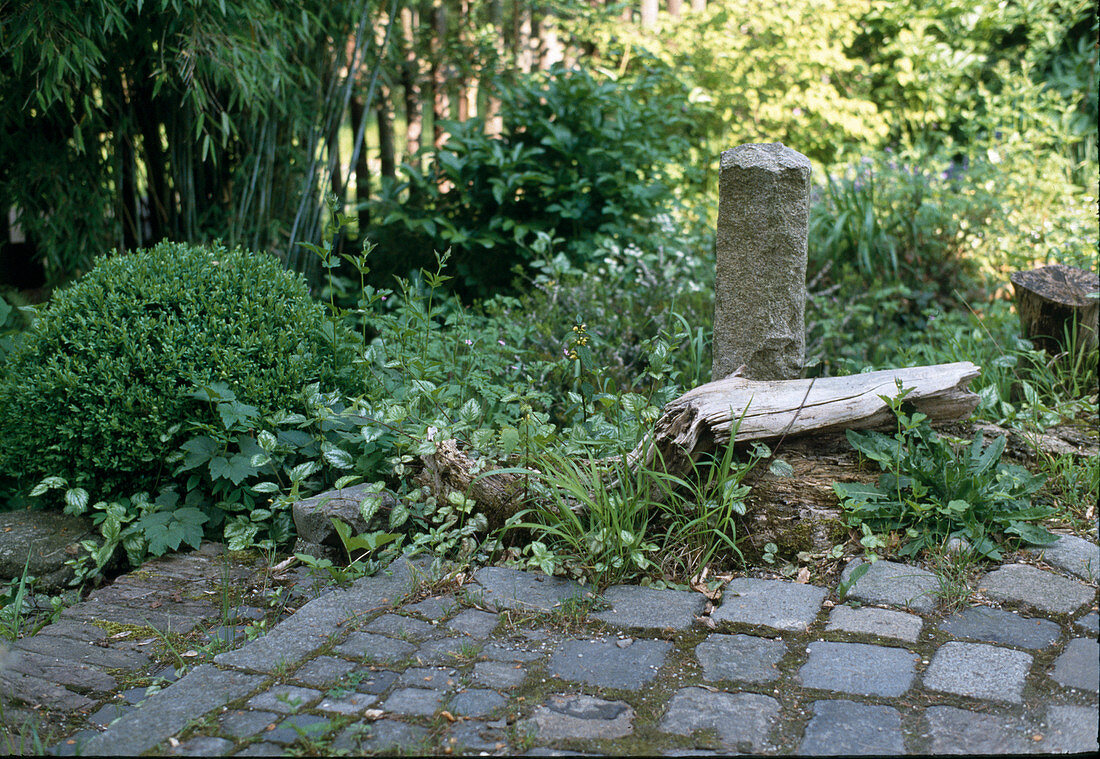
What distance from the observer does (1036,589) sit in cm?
221

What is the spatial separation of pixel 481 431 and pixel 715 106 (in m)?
5.60

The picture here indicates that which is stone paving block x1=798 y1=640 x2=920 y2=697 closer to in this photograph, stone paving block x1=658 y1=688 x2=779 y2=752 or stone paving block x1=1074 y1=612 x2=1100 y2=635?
stone paving block x1=658 y1=688 x2=779 y2=752

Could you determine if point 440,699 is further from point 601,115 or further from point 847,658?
point 601,115

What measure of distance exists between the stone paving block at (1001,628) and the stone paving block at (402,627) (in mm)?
1235

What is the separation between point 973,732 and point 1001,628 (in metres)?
0.50

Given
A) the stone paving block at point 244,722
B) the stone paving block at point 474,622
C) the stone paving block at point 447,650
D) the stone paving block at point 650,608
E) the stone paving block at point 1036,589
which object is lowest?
the stone paving block at point 1036,589

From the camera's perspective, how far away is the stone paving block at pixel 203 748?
1.56 metres

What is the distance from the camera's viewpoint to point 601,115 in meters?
4.96

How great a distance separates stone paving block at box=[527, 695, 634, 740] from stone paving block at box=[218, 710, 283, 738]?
0.51 metres

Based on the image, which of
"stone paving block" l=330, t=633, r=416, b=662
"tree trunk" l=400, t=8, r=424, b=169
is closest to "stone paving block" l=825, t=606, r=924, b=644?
"stone paving block" l=330, t=633, r=416, b=662

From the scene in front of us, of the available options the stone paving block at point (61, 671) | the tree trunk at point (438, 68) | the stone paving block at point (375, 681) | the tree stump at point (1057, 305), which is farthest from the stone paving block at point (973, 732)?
the tree trunk at point (438, 68)

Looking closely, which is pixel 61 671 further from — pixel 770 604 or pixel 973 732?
pixel 973 732

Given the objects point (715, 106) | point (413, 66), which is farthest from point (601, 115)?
point (715, 106)

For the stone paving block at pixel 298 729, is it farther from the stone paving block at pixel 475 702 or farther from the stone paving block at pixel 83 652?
the stone paving block at pixel 83 652
